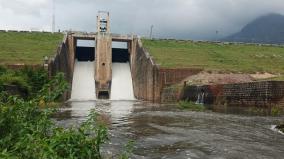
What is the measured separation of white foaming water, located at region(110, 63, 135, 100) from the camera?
148ft

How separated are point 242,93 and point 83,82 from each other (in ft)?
76.9

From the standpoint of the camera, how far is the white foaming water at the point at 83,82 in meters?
44.3

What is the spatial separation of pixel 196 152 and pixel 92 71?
38122mm

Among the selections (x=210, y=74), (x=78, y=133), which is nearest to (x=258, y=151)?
(x=78, y=133)

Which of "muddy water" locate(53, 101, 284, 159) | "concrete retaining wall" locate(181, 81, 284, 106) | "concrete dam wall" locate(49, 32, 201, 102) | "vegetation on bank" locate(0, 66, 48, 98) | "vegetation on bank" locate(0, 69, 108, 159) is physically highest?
"concrete dam wall" locate(49, 32, 201, 102)

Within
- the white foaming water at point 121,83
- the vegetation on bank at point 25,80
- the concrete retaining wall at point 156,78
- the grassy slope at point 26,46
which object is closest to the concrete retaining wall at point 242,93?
the concrete retaining wall at point 156,78

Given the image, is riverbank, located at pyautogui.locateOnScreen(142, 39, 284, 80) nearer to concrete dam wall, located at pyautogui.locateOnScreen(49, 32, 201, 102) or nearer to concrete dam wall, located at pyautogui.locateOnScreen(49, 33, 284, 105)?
concrete dam wall, located at pyautogui.locateOnScreen(49, 32, 201, 102)

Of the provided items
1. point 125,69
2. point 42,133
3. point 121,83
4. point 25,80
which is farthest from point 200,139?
point 125,69

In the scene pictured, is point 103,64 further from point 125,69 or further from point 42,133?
point 42,133

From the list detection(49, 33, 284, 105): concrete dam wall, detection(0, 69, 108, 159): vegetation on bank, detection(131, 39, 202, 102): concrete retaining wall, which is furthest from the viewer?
detection(131, 39, 202, 102): concrete retaining wall

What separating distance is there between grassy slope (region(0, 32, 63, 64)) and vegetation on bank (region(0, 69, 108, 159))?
97.5 feet

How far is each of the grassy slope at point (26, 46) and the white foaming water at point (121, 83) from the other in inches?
265

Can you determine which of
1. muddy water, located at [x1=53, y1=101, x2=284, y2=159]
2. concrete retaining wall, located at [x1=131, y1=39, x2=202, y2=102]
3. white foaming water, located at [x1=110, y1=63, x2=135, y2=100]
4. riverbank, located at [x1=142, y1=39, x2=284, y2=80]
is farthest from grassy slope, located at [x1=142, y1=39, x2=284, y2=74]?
muddy water, located at [x1=53, y1=101, x2=284, y2=159]

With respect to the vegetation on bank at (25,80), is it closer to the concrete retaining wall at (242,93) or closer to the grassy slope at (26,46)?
the grassy slope at (26,46)
